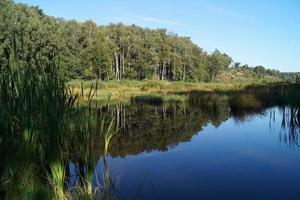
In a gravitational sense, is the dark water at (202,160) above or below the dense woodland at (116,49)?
below

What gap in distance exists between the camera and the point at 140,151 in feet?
30.0

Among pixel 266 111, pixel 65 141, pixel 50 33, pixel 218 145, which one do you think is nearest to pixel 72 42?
pixel 50 33

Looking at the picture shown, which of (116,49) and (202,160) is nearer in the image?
(202,160)

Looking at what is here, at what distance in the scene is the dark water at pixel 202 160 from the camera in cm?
591

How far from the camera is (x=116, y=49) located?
206ft

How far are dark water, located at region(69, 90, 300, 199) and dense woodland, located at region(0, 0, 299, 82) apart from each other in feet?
97.9

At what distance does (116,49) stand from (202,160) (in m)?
56.2

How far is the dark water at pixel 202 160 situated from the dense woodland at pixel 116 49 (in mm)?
29846

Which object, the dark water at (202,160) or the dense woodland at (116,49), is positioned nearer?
the dark water at (202,160)

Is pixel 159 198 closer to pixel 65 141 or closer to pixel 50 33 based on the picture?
pixel 65 141

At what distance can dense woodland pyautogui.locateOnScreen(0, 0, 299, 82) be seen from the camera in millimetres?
46938

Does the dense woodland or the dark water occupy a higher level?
the dense woodland

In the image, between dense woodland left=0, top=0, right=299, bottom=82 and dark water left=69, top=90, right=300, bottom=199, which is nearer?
dark water left=69, top=90, right=300, bottom=199

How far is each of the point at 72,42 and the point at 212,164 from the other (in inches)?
2182
